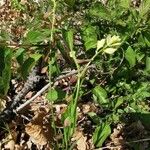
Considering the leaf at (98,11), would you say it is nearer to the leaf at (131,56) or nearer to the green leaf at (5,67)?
the leaf at (131,56)

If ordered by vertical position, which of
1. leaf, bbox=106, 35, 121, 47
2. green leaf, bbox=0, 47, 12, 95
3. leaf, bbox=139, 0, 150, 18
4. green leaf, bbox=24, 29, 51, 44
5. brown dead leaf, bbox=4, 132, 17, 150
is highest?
leaf, bbox=139, 0, 150, 18

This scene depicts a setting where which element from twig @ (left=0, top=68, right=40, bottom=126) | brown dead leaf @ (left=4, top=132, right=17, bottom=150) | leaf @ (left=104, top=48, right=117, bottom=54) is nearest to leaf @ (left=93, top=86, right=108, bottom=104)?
twig @ (left=0, top=68, right=40, bottom=126)

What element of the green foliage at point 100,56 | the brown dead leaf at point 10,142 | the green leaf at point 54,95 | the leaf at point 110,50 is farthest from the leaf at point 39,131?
the leaf at point 110,50

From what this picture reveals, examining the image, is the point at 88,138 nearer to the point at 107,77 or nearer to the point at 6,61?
the point at 107,77

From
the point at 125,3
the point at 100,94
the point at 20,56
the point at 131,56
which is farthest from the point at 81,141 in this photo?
the point at 125,3

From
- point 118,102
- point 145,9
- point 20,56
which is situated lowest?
point 118,102

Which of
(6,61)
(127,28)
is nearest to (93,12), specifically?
(127,28)

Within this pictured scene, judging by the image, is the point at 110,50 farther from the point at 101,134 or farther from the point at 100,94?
the point at 101,134

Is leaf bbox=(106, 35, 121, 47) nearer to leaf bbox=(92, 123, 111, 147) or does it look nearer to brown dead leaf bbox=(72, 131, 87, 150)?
leaf bbox=(92, 123, 111, 147)
